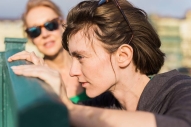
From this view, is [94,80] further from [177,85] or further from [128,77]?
[177,85]

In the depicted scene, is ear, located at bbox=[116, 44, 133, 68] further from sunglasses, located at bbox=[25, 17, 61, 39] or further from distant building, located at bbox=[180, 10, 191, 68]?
distant building, located at bbox=[180, 10, 191, 68]

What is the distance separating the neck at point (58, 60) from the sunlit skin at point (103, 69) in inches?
64.5

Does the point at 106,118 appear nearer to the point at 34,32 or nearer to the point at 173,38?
the point at 34,32

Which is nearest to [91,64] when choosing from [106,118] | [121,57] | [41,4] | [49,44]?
[121,57]

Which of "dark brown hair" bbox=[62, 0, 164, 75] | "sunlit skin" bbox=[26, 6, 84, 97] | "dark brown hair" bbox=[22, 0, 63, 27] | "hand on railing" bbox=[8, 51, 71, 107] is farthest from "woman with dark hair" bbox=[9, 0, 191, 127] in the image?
"dark brown hair" bbox=[22, 0, 63, 27]

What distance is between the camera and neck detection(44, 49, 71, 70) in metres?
3.67

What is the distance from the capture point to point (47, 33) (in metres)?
3.75

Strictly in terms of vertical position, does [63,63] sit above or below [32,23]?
below

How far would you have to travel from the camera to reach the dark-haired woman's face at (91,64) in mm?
1873

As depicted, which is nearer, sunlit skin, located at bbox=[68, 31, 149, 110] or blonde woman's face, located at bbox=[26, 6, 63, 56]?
sunlit skin, located at bbox=[68, 31, 149, 110]

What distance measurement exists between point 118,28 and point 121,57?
16 cm

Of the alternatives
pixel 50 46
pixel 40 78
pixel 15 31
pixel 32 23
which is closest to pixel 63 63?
pixel 50 46

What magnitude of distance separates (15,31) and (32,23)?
97.2ft

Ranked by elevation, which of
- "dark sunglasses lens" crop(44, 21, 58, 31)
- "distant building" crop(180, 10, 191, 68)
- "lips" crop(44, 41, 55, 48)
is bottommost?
"distant building" crop(180, 10, 191, 68)
